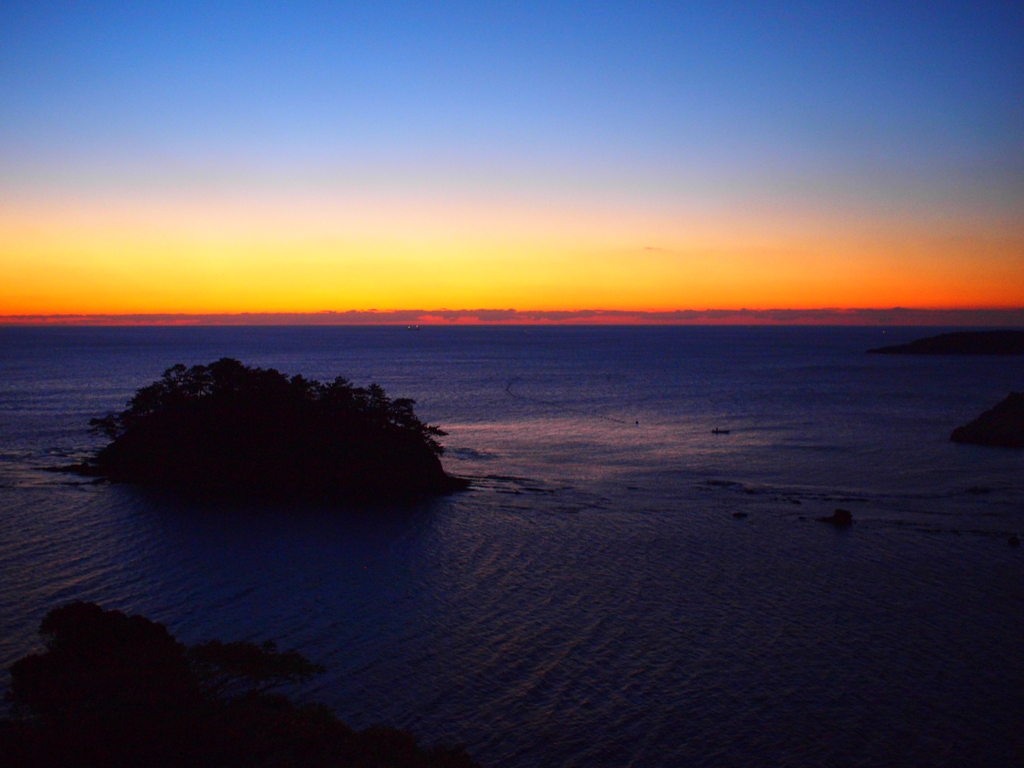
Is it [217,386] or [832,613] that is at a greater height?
[217,386]

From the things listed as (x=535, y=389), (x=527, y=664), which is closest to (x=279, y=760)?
(x=527, y=664)

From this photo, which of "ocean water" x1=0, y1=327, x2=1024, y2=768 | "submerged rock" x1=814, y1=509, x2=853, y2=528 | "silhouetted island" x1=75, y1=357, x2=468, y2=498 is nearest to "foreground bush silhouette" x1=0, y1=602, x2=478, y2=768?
"ocean water" x1=0, y1=327, x2=1024, y2=768

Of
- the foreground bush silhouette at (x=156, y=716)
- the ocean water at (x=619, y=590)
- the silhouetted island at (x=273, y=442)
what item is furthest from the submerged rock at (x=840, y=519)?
the foreground bush silhouette at (x=156, y=716)

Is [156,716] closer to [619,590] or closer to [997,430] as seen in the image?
[619,590]

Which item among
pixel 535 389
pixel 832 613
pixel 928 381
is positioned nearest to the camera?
pixel 832 613

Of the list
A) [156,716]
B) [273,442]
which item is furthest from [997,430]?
[156,716]

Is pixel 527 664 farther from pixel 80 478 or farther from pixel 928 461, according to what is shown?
pixel 928 461
